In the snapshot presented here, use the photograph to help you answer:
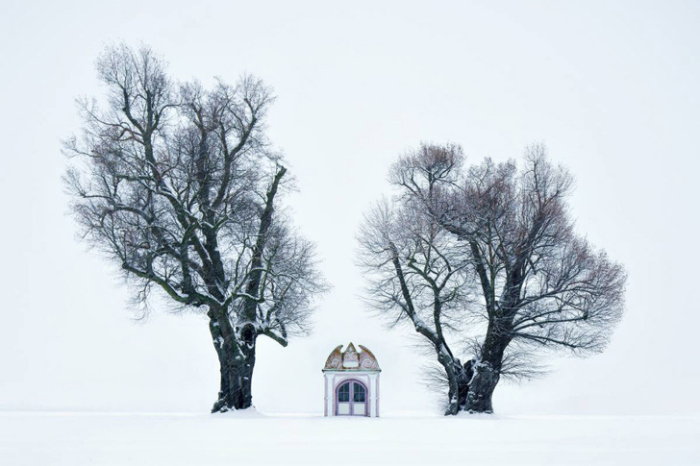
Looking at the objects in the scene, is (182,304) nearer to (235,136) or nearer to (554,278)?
(235,136)

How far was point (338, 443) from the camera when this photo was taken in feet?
58.6

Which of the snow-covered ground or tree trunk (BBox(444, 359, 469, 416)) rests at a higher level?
tree trunk (BBox(444, 359, 469, 416))

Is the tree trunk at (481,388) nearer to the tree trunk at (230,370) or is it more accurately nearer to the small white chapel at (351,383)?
the small white chapel at (351,383)

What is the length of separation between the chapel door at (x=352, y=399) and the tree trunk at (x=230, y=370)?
362cm

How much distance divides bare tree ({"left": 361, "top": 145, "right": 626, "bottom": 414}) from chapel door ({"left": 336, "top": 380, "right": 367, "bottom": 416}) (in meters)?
3.58

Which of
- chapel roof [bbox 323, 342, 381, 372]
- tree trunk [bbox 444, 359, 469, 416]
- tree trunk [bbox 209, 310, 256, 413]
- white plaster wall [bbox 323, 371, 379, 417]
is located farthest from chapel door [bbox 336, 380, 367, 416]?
tree trunk [bbox 444, 359, 469, 416]

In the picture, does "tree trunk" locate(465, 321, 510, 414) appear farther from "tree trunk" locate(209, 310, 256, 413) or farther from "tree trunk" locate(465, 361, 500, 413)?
"tree trunk" locate(209, 310, 256, 413)

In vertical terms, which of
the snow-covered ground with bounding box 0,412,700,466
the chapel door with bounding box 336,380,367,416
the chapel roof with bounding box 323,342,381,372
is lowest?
the snow-covered ground with bounding box 0,412,700,466

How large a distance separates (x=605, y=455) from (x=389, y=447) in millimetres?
4653

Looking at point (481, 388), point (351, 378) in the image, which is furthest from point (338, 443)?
point (481, 388)

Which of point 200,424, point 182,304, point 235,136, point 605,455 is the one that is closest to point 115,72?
point 235,136

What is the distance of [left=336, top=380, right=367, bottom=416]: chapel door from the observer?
30.3 meters

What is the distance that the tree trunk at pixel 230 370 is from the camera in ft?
98.2

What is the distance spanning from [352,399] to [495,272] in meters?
7.66
